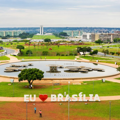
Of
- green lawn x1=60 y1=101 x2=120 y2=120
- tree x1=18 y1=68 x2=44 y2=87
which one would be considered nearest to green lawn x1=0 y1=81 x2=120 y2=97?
tree x1=18 y1=68 x2=44 y2=87

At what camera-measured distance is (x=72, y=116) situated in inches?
1202

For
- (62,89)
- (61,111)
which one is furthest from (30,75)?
(61,111)

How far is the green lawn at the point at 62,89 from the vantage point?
135 feet

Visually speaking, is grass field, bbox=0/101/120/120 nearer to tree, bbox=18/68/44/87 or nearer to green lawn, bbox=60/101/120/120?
green lawn, bbox=60/101/120/120

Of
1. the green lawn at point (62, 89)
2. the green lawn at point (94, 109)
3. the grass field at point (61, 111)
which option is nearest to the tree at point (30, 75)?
the green lawn at point (62, 89)

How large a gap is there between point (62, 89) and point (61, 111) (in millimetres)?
11506

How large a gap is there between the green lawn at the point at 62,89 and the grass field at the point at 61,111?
5467 millimetres

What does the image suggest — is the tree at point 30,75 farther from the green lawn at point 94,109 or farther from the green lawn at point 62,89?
the green lawn at point 94,109

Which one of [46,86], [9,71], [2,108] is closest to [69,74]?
[46,86]

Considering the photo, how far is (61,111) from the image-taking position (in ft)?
105

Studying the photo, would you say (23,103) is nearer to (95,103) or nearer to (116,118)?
(95,103)

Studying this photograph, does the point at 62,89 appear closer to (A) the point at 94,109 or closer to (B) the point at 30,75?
(B) the point at 30,75

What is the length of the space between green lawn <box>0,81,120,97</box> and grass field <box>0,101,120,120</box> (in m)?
5.47

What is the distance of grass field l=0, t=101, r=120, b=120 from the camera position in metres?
30.2
